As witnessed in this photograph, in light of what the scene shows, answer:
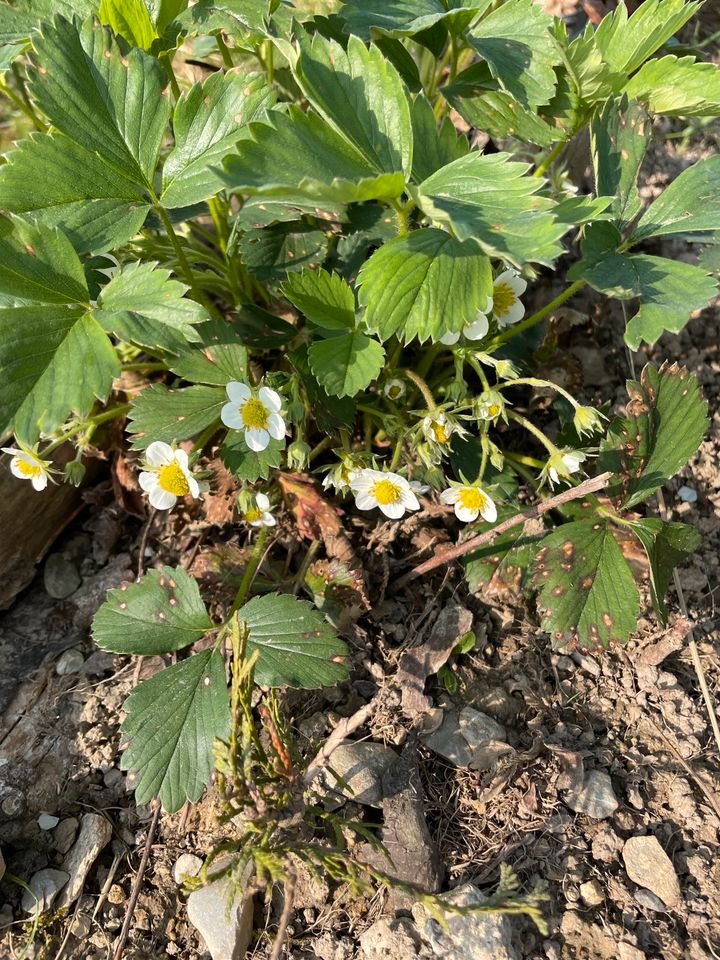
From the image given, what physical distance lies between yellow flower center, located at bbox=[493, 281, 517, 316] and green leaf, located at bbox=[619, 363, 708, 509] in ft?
1.13

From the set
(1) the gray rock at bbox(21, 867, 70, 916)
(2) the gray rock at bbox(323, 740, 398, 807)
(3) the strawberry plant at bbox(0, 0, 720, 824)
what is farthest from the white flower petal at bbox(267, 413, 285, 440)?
(1) the gray rock at bbox(21, 867, 70, 916)

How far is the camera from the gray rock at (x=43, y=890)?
1793 millimetres

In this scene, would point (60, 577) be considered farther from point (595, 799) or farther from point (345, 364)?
point (595, 799)

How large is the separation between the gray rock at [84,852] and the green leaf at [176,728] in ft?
0.91

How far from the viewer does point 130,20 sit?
1.65 m

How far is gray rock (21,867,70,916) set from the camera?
1793mm

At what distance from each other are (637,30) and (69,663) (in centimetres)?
205

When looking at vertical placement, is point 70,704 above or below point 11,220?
below

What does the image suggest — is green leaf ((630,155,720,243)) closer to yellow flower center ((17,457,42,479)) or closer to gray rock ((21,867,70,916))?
yellow flower center ((17,457,42,479))

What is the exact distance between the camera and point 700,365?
2367 millimetres

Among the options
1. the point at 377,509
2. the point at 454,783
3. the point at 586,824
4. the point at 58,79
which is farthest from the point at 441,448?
the point at 58,79

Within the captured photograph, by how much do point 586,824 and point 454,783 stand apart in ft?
1.04

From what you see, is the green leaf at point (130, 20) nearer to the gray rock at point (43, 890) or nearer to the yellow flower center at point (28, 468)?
the yellow flower center at point (28, 468)

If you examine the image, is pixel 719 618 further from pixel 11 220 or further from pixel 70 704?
pixel 11 220
